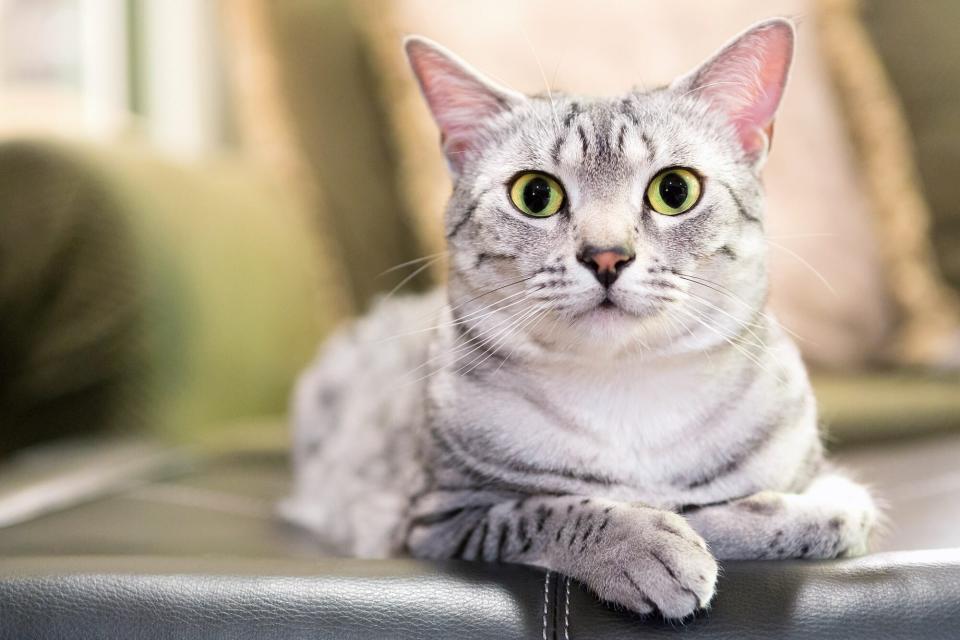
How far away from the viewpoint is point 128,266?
1317 mm

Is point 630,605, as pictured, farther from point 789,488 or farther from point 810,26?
point 810,26

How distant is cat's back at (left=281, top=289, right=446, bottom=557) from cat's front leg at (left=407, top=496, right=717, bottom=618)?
13 centimetres

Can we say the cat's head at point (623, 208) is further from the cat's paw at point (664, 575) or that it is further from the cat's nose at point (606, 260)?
the cat's paw at point (664, 575)

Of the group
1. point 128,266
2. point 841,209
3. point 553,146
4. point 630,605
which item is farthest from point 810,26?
point 630,605

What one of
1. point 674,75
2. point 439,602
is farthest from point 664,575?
point 674,75

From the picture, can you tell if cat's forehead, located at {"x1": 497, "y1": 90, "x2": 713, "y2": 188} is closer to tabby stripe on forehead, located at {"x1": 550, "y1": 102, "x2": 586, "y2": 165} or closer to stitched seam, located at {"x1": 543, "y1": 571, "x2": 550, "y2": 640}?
tabby stripe on forehead, located at {"x1": 550, "y1": 102, "x2": 586, "y2": 165}

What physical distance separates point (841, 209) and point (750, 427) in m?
1.02

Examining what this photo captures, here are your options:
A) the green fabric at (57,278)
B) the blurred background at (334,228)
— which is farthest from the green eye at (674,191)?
the green fabric at (57,278)

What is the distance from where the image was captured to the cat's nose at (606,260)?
0.76 metres

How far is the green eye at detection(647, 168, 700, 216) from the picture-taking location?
821 millimetres

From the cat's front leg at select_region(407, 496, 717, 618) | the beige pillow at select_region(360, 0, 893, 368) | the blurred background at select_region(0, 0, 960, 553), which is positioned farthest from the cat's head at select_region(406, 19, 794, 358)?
the beige pillow at select_region(360, 0, 893, 368)

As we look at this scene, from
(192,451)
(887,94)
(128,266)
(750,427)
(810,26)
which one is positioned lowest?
(192,451)

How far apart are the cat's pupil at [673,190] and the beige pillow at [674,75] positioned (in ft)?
2.79

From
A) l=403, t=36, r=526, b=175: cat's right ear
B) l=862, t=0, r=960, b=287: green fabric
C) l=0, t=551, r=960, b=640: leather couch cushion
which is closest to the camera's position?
l=0, t=551, r=960, b=640: leather couch cushion
